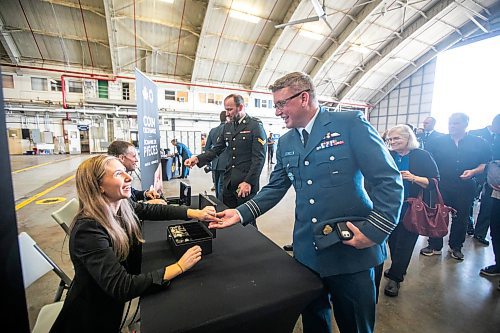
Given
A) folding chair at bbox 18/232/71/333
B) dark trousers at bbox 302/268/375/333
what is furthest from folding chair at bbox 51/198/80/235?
dark trousers at bbox 302/268/375/333

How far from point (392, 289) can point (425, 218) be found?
0.66 m

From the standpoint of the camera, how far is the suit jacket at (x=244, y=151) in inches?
95.0

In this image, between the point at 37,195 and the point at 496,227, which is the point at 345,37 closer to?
the point at 496,227

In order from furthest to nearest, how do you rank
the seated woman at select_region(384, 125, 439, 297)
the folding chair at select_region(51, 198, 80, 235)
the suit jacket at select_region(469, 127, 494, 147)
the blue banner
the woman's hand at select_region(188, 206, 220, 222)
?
the suit jacket at select_region(469, 127, 494, 147) → the blue banner → the seated woman at select_region(384, 125, 439, 297) → the folding chair at select_region(51, 198, 80, 235) → the woman's hand at select_region(188, 206, 220, 222)

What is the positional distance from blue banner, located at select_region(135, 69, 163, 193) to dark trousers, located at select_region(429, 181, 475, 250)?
3.26m

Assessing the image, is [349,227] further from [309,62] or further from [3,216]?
[309,62]

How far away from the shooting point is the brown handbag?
2.00 meters

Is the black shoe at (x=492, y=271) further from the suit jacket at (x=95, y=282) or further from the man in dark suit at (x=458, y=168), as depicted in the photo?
the suit jacket at (x=95, y=282)

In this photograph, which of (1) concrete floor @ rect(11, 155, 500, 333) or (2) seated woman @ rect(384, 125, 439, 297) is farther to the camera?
(2) seated woman @ rect(384, 125, 439, 297)

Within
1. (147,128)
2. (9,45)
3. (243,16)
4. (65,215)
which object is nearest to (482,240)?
(147,128)

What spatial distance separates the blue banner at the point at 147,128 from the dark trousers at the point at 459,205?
326 cm


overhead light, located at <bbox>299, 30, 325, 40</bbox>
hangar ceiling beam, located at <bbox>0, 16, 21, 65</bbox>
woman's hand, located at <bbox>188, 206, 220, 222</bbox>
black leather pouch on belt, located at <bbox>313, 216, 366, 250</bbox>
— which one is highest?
overhead light, located at <bbox>299, 30, 325, 40</bbox>

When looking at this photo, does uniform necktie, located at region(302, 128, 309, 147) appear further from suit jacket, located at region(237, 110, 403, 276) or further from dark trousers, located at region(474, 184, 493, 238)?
dark trousers, located at region(474, 184, 493, 238)

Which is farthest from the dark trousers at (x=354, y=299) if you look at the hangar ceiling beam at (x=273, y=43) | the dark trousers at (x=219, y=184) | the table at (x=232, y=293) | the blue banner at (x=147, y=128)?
the hangar ceiling beam at (x=273, y=43)
